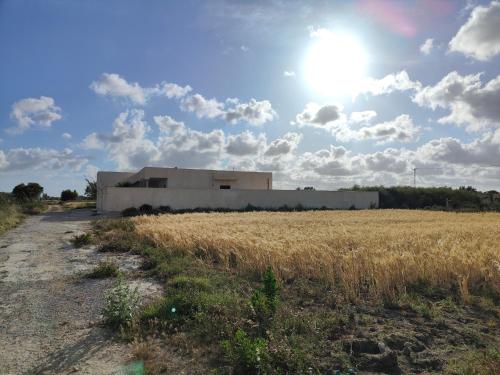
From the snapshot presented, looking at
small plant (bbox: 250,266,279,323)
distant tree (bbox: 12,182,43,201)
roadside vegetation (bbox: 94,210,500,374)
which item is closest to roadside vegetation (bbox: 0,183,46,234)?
distant tree (bbox: 12,182,43,201)

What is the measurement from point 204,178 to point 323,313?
4736 centimetres

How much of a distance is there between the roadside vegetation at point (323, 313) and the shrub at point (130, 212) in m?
28.7

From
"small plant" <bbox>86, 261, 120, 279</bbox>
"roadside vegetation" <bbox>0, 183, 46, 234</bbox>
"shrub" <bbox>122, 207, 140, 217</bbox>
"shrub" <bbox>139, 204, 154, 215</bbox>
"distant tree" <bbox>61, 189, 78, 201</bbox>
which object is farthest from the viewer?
"distant tree" <bbox>61, 189, 78, 201</bbox>

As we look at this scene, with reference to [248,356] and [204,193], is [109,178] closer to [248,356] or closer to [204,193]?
[204,193]

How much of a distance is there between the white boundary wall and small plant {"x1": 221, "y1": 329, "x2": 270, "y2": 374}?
38.7 metres

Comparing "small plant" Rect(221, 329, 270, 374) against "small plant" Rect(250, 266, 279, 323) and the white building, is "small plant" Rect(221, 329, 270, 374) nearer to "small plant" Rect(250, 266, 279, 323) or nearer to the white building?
"small plant" Rect(250, 266, 279, 323)

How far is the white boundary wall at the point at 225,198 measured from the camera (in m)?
41.3

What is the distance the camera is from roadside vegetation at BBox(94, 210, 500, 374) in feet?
14.8

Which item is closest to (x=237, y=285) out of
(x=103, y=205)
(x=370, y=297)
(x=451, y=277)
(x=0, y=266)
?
(x=370, y=297)

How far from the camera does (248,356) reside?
430 cm

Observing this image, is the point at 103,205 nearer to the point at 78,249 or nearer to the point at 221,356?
the point at 78,249

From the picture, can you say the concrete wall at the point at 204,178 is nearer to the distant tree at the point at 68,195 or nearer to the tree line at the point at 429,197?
the tree line at the point at 429,197

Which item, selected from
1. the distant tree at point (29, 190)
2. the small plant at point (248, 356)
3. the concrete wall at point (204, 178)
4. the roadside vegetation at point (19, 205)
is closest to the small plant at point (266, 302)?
the small plant at point (248, 356)

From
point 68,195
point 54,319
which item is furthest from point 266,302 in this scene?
point 68,195
